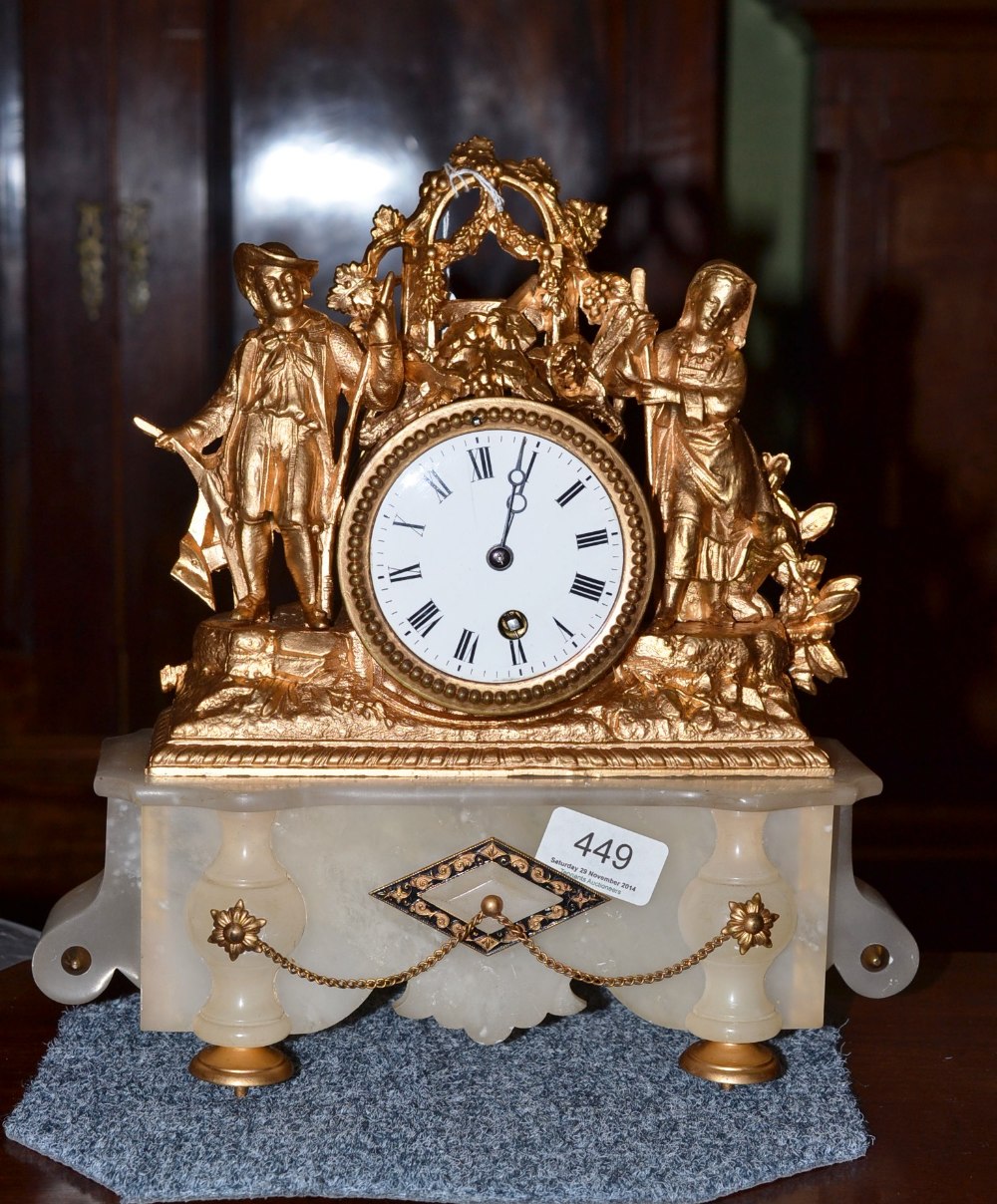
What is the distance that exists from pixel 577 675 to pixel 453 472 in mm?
203

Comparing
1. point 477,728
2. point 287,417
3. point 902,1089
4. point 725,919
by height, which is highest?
point 287,417

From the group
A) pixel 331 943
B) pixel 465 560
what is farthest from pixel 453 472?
pixel 331 943

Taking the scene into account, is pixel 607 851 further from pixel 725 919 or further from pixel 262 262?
pixel 262 262

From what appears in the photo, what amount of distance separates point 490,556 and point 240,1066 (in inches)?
18.9

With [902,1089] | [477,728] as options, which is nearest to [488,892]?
[477,728]

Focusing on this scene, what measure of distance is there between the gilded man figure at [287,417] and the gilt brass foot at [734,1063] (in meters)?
0.50

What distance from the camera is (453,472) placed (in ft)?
4.90

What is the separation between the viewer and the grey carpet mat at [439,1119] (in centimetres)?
136

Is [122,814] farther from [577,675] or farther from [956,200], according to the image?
[956,200]

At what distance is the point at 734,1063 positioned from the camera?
1513 mm

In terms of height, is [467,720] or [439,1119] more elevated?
[467,720]

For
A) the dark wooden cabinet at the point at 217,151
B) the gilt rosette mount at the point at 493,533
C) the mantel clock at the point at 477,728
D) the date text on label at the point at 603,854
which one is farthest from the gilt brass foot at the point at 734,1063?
the dark wooden cabinet at the point at 217,151

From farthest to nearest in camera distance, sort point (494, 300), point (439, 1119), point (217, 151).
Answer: point (217, 151), point (494, 300), point (439, 1119)

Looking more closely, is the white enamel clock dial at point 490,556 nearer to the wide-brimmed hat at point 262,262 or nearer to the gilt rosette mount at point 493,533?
the gilt rosette mount at point 493,533
